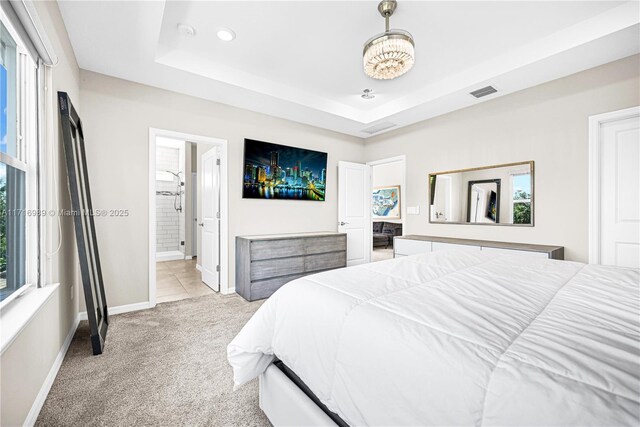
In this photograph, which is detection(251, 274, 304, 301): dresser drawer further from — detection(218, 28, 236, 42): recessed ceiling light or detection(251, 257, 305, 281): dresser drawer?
detection(218, 28, 236, 42): recessed ceiling light

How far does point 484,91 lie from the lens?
132 inches

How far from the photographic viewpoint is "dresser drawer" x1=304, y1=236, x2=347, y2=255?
395cm

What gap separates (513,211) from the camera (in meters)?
3.40

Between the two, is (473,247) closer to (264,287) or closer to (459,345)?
(264,287)

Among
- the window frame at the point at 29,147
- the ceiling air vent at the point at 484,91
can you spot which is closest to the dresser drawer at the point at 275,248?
the window frame at the point at 29,147

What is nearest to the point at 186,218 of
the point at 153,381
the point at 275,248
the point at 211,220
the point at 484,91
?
the point at 211,220

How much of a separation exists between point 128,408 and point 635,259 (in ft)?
13.8

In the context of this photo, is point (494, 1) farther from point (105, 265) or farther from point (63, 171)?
point (105, 265)

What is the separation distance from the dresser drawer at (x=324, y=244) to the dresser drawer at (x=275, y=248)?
0.12 metres

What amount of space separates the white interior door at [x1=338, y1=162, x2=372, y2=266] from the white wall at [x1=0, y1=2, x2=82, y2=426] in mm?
3561

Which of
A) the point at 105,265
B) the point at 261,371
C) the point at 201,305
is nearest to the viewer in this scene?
the point at 261,371

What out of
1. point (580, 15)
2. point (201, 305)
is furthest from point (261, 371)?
point (580, 15)

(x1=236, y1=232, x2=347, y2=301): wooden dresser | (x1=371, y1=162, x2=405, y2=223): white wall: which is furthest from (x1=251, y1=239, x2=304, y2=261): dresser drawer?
(x1=371, y1=162, x2=405, y2=223): white wall

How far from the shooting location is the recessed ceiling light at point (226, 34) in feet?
8.46
